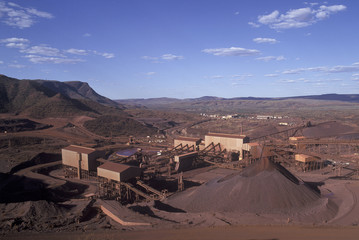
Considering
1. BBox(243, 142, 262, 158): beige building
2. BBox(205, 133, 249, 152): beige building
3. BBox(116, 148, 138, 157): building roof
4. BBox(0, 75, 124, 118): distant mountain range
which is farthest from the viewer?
BBox(0, 75, 124, 118): distant mountain range

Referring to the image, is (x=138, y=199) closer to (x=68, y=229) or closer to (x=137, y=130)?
(x=68, y=229)

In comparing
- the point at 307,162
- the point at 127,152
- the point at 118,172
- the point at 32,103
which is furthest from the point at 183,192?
the point at 32,103

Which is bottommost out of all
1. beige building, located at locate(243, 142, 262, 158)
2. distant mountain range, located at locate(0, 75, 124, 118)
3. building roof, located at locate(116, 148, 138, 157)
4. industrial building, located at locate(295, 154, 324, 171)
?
building roof, located at locate(116, 148, 138, 157)

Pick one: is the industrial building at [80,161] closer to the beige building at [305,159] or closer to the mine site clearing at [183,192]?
the mine site clearing at [183,192]

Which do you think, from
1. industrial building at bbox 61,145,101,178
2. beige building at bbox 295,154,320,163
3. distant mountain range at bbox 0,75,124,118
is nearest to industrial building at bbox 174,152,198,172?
industrial building at bbox 61,145,101,178

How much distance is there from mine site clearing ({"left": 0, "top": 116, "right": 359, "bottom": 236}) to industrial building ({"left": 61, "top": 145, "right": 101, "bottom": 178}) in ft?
0.33

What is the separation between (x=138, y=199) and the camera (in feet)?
66.1

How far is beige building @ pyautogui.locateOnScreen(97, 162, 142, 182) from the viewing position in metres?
20.4

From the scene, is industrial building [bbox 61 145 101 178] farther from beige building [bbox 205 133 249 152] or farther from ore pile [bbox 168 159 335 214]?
beige building [bbox 205 133 249 152]

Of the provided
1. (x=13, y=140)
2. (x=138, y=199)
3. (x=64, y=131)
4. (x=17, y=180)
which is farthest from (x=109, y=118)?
(x=138, y=199)

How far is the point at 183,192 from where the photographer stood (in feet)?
64.6

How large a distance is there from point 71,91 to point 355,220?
507 feet

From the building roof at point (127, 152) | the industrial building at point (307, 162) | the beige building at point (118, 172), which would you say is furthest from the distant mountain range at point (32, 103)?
the industrial building at point (307, 162)

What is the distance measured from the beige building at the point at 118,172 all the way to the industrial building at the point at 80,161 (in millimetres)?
4121
